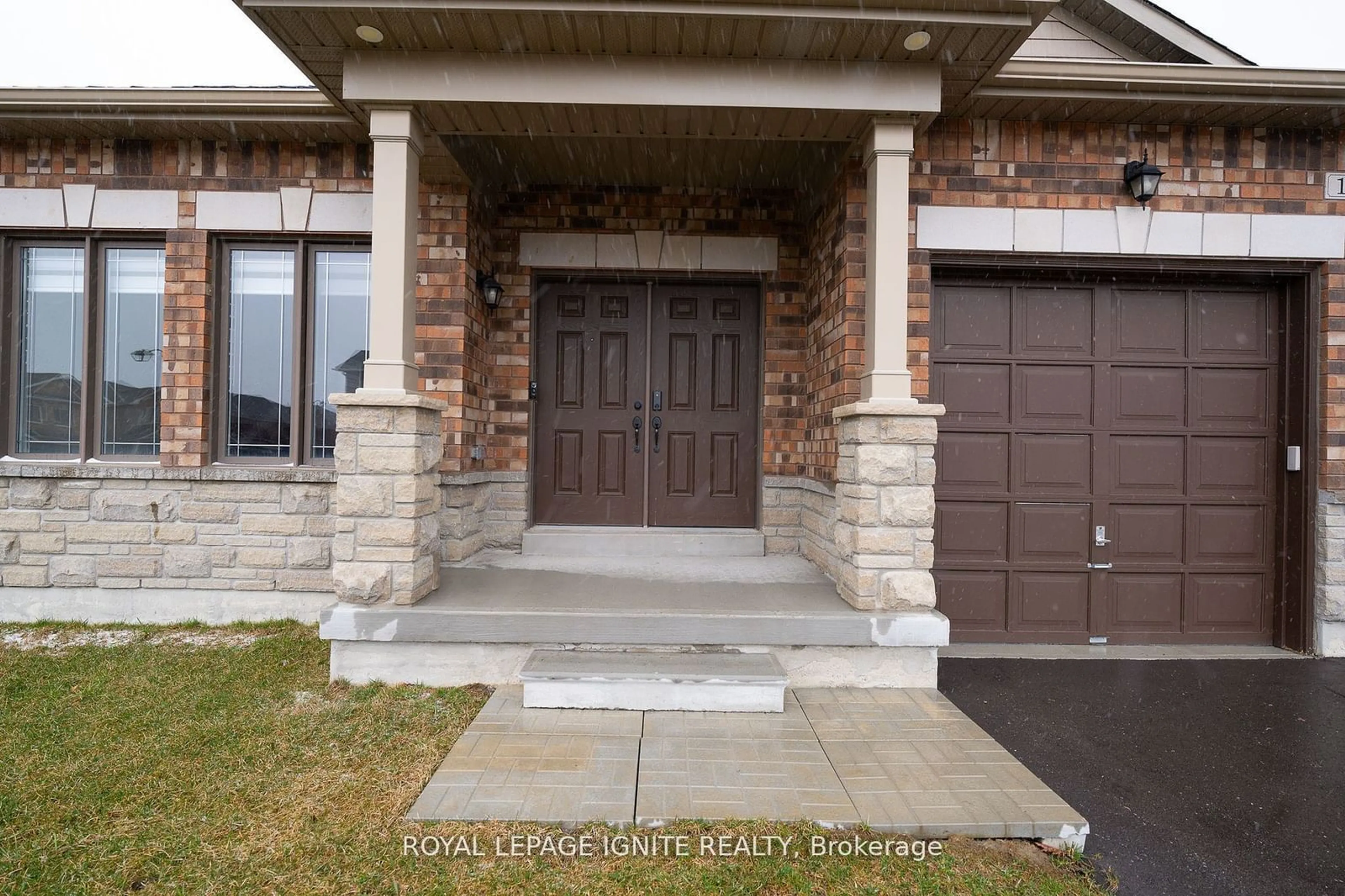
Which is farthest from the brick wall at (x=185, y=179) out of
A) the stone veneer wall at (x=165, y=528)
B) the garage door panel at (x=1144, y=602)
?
the garage door panel at (x=1144, y=602)

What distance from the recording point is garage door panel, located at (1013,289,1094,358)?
462 cm

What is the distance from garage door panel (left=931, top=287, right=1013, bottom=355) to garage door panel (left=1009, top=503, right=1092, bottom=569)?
1.06 m

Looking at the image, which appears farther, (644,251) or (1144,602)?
(644,251)

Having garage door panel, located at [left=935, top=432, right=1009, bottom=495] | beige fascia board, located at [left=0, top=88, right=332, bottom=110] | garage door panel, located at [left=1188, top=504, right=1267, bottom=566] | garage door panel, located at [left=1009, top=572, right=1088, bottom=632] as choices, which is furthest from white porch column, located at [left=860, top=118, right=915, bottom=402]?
beige fascia board, located at [left=0, top=88, right=332, bottom=110]

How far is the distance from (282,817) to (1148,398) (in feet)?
16.9

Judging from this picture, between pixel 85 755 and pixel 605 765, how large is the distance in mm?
2061

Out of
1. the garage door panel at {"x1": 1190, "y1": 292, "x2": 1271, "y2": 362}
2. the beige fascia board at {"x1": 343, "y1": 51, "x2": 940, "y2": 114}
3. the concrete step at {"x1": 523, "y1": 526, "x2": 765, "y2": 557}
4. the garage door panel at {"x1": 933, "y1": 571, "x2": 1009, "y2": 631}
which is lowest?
the garage door panel at {"x1": 933, "y1": 571, "x2": 1009, "y2": 631}

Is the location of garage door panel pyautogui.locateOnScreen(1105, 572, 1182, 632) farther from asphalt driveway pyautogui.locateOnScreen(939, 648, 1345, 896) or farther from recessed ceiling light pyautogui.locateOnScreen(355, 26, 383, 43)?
recessed ceiling light pyautogui.locateOnScreen(355, 26, 383, 43)

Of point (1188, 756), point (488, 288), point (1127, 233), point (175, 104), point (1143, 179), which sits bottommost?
point (1188, 756)

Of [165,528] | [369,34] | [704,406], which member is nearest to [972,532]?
[704,406]

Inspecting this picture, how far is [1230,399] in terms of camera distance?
4641 mm

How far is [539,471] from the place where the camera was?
534 centimetres

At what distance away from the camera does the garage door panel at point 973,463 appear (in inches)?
182

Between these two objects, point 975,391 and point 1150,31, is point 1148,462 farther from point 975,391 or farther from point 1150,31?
point 1150,31
